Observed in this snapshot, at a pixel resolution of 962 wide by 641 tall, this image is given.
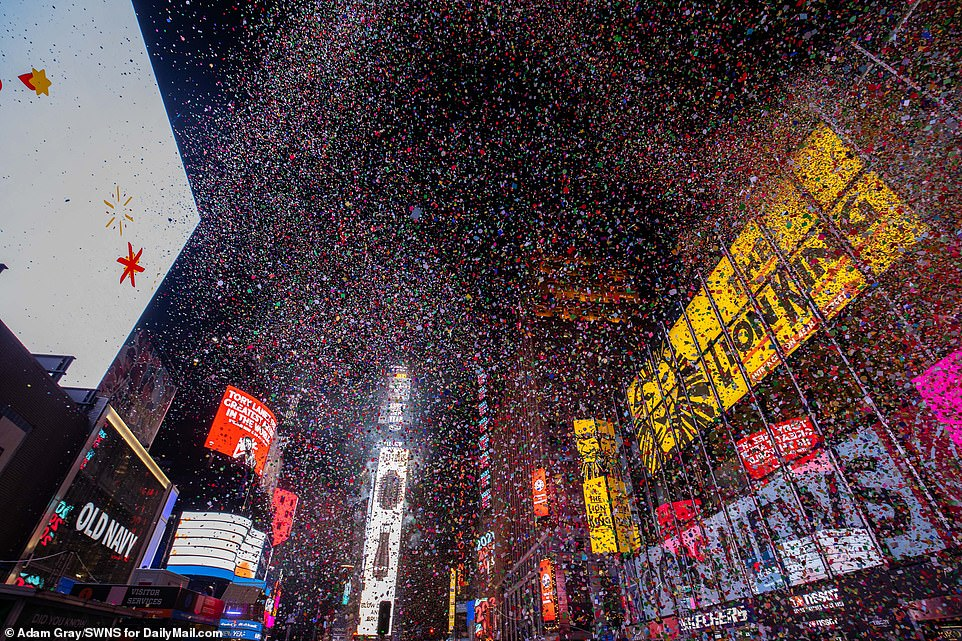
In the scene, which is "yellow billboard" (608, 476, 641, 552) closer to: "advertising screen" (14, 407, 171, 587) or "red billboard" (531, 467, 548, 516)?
"red billboard" (531, 467, 548, 516)

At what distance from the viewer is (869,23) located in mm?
9102

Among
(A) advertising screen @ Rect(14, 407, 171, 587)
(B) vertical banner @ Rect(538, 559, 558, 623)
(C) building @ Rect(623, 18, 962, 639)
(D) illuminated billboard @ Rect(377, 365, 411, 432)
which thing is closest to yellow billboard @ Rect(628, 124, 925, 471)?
(C) building @ Rect(623, 18, 962, 639)

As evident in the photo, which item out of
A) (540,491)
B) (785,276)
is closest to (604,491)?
(540,491)

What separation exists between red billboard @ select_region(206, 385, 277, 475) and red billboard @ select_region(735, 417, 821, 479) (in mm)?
22733

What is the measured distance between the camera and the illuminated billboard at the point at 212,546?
728 inches

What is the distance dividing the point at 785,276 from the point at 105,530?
2073cm

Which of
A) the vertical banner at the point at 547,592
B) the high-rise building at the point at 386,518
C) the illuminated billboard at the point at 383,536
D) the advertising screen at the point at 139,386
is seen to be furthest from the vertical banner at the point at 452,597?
the advertising screen at the point at 139,386

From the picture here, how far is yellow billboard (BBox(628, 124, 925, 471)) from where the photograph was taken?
9.01 meters

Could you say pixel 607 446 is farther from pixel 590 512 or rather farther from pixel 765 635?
pixel 765 635

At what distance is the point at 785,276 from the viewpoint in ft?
36.5

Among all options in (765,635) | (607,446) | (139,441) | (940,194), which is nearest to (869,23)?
(940,194)

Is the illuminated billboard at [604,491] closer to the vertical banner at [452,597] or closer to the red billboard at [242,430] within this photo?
the red billboard at [242,430]

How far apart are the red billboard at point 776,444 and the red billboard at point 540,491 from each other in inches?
433

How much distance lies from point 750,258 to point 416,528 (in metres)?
69.0
